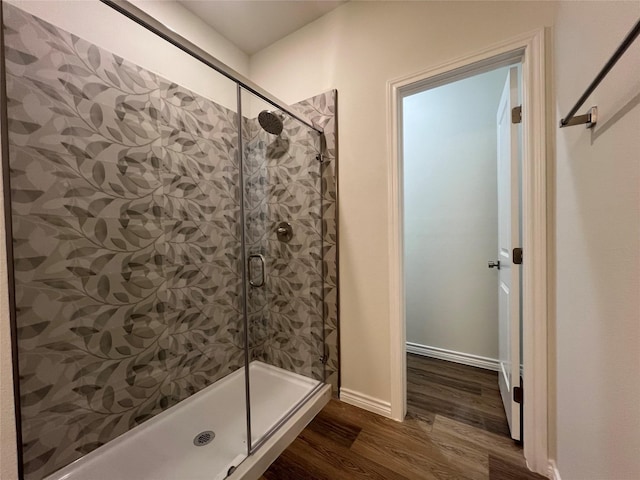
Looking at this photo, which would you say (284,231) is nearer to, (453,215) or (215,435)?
(215,435)

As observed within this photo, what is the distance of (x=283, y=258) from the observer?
189 centimetres

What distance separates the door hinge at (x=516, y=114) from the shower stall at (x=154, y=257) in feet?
3.56

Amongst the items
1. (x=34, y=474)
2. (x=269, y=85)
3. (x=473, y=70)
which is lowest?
(x=34, y=474)

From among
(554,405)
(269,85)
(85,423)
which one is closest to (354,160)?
(269,85)

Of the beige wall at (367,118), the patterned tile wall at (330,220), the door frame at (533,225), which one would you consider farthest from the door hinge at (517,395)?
the patterned tile wall at (330,220)

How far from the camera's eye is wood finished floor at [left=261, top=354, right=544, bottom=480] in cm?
117

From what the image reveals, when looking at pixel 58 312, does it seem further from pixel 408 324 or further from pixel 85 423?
pixel 408 324

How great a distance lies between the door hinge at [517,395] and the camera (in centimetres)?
126

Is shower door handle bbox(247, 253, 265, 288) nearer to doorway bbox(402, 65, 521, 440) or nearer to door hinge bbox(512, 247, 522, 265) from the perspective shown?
doorway bbox(402, 65, 521, 440)

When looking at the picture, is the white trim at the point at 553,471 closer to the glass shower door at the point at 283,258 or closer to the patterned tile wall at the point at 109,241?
the glass shower door at the point at 283,258

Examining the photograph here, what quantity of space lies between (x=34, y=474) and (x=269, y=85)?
267 cm

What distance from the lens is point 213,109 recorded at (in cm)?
181

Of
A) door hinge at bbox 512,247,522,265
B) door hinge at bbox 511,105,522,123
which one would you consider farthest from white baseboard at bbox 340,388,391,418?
door hinge at bbox 511,105,522,123

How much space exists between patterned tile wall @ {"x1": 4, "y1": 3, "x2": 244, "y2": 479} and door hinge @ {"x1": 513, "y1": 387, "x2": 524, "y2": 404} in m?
1.72
